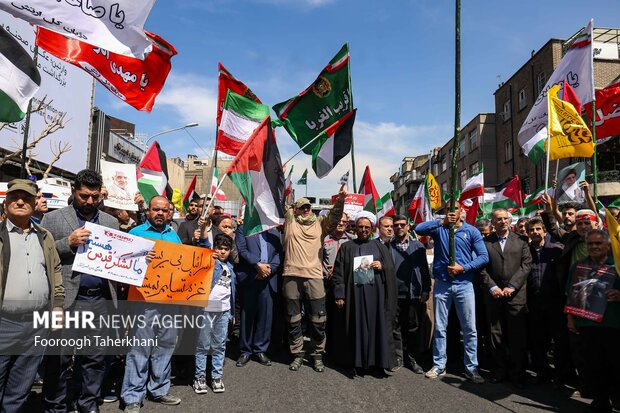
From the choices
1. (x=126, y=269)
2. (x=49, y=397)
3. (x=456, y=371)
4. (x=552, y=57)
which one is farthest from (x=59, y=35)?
(x=552, y=57)

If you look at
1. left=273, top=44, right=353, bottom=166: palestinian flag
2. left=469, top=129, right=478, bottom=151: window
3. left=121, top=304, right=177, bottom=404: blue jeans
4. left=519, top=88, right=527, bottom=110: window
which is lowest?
left=121, top=304, right=177, bottom=404: blue jeans

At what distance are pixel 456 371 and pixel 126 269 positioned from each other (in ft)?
14.6

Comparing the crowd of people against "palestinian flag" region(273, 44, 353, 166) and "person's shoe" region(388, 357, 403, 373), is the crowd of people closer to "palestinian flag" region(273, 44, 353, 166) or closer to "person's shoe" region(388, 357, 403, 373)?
"person's shoe" region(388, 357, 403, 373)

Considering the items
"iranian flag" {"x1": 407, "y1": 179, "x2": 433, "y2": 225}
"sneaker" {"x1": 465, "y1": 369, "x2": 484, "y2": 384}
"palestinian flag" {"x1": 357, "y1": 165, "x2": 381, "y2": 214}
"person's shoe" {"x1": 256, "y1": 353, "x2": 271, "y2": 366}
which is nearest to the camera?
"sneaker" {"x1": 465, "y1": 369, "x2": 484, "y2": 384}

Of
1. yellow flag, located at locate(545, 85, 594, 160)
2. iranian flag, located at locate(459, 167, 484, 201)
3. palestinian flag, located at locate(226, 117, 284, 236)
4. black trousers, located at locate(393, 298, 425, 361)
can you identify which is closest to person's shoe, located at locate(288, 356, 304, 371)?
black trousers, located at locate(393, 298, 425, 361)

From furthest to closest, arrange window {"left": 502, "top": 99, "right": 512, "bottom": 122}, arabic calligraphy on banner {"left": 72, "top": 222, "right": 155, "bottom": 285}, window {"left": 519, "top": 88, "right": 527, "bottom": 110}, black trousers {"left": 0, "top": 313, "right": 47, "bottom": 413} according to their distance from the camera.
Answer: window {"left": 502, "top": 99, "right": 512, "bottom": 122}
window {"left": 519, "top": 88, "right": 527, "bottom": 110}
arabic calligraphy on banner {"left": 72, "top": 222, "right": 155, "bottom": 285}
black trousers {"left": 0, "top": 313, "right": 47, "bottom": 413}

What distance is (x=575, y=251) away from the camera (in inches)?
194

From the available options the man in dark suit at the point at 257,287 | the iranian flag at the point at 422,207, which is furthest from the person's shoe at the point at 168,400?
the iranian flag at the point at 422,207

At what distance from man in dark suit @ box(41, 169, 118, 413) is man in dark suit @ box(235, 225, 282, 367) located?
88.5 inches

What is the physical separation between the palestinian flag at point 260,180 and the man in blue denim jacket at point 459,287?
89.6 inches

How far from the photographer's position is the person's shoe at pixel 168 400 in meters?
4.44

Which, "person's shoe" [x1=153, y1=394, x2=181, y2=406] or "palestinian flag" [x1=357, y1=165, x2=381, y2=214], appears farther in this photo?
"palestinian flag" [x1=357, y1=165, x2=381, y2=214]

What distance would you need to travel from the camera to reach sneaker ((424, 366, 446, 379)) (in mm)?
5641

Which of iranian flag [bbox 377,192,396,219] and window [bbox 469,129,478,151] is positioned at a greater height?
window [bbox 469,129,478,151]
